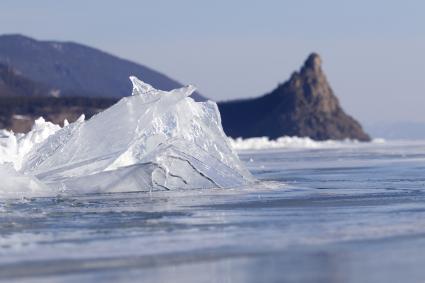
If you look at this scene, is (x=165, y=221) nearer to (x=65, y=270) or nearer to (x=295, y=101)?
(x=65, y=270)

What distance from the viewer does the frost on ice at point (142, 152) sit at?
17219 millimetres

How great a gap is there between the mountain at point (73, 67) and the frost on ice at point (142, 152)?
136386 millimetres

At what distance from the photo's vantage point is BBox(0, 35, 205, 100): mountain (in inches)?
6378

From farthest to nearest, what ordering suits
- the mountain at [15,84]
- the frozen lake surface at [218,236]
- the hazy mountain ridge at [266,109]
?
the mountain at [15,84], the hazy mountain ridge at [266,109], the frozen lake surface at [218,236]

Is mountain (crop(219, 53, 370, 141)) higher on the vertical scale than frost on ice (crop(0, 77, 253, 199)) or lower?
higher

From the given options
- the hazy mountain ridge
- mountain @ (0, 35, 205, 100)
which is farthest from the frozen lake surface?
mountain @ (0, 35, 205, 100)

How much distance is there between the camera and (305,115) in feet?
301

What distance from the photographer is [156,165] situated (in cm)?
1706

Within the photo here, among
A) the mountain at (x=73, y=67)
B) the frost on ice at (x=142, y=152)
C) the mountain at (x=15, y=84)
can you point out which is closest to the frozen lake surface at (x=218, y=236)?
the frost on ice at (x=142, y=152)

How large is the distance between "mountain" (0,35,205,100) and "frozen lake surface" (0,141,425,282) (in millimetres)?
140139

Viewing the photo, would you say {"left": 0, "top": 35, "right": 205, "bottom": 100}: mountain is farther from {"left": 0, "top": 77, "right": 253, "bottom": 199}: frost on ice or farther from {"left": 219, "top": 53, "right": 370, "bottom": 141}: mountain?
{"left": 0, "top": 77, "right": 253, "bottom": 199}: frost on ice

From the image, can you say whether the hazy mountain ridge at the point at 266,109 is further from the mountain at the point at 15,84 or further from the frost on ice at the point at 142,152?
the frost on ice at the point at 142,152

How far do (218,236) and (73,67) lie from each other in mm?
159143

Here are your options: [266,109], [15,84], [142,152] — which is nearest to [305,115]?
[266,109]
